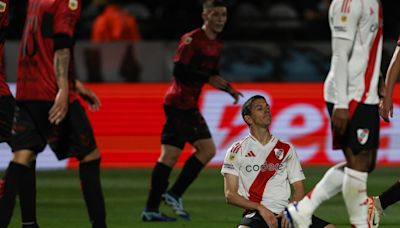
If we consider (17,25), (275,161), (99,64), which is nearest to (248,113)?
(275,161)

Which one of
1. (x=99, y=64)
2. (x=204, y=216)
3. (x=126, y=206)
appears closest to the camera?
(x=204, y=216)

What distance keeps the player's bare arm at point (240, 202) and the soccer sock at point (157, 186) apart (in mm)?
2449

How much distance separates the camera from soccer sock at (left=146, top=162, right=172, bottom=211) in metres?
11.5

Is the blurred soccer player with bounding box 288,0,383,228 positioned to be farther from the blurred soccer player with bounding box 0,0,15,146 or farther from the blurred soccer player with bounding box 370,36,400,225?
the blurred soccer player with bounding box 0,0,15,146

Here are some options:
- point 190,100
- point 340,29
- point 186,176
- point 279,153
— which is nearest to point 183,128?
point 190,100

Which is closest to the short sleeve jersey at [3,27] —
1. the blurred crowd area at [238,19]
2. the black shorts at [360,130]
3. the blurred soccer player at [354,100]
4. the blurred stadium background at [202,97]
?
the blurred stadium background at [202,97]

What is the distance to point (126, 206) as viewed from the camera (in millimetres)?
12500

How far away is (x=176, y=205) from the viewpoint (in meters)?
11.6

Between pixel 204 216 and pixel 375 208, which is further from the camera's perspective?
pixel 204 216

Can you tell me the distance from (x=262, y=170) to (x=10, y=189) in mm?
1826

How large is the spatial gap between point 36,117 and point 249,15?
12378 millimetres

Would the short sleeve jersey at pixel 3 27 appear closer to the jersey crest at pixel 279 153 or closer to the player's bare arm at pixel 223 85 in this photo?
the jersey crest at pixel 279 153

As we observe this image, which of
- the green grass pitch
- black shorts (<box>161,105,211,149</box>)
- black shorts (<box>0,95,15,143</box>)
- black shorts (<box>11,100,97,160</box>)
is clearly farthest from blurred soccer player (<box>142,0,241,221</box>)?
black shorts (<box>11,100,97,160</box>)

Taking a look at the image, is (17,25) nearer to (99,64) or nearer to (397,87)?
(99,64)
